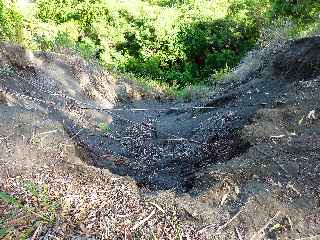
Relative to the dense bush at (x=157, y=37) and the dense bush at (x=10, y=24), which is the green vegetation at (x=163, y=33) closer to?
the dense bush at (x=157, y=37)

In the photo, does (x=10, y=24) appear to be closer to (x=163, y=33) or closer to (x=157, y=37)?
(x=157, y=37)

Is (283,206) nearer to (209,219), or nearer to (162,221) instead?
(209,219)

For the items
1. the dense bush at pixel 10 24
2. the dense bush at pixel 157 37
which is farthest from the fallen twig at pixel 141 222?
the dense bush at pixel 157 37

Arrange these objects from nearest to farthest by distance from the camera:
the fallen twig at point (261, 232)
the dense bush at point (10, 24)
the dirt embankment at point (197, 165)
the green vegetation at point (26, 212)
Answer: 1. the green vegetation at point (26, 212)
2. the fallen twig at point (261, 232)
3. the dirt embankment at point (197, 165)
4. the dense bush at point (10, 24)

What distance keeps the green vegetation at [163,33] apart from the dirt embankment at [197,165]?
10.7 m

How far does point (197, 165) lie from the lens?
5598 millimetres

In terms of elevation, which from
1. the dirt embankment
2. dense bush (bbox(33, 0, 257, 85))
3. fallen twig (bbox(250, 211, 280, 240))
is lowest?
dense bush (bbox(33, 0, 257, 85))

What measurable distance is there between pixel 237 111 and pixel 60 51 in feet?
23.2

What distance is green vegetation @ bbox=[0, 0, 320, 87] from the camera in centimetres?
1881

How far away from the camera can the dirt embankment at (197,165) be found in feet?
10.3

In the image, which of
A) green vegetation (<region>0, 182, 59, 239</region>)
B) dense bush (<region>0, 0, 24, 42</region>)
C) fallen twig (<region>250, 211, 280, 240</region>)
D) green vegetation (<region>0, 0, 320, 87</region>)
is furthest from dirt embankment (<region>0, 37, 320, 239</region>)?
green vegetation (<region>0, 0, 320, 87</region>)

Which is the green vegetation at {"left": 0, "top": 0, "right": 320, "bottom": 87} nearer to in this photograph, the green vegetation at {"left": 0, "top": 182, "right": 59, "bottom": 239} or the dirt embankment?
the dirt embankment

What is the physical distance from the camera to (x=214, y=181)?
147 inches

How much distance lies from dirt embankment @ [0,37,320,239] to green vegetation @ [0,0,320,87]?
10.7m
